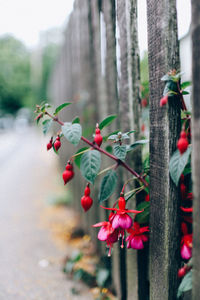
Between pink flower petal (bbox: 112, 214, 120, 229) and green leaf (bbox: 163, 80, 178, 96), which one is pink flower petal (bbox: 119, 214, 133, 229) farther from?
green leaf (bbox: 163, 80, 178, 96)

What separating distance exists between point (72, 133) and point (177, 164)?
347 mm

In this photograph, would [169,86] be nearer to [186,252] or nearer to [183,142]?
[183,142]

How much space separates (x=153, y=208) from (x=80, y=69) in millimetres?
1741

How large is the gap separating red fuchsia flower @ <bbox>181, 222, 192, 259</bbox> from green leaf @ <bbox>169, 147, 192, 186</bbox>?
0.70 ft

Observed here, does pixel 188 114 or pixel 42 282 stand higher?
pixel 188 114

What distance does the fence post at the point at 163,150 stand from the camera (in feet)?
3.02

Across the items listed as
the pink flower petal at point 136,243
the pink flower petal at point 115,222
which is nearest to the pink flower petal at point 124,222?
the pink flower petal at point 115,222

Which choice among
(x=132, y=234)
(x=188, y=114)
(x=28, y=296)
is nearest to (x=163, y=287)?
(x=132, y=234)

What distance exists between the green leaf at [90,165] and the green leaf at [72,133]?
9 cm

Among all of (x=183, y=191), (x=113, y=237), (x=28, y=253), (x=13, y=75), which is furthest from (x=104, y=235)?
(x=13, y=75)

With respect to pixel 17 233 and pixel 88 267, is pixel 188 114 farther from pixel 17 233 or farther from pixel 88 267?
pixel 17 233

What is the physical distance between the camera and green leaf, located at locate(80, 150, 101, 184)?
1.00 meters

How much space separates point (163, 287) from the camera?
1.05 m

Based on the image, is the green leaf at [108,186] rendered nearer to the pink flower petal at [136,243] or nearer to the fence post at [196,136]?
the pink flower petal at [136,243]
